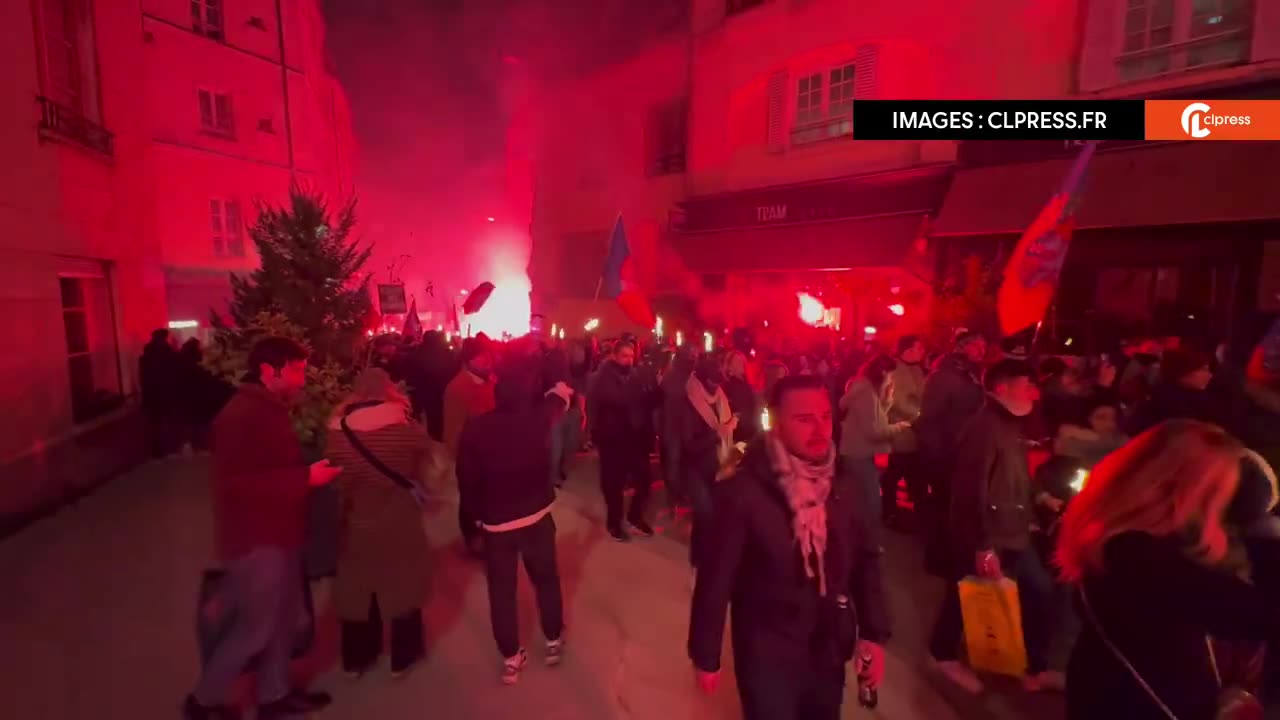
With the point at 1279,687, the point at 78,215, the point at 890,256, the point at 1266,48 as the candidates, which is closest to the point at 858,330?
the point at 890,256

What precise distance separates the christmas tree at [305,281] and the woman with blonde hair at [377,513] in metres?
4.20

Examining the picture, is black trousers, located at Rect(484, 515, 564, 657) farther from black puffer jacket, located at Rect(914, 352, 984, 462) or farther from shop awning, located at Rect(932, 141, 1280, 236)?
shop awning, located at Rect(932, 141, 1280, 236)

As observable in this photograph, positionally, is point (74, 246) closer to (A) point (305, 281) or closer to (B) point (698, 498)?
(A) point (305, 281)

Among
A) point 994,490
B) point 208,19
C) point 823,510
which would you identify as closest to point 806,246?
point 994,490

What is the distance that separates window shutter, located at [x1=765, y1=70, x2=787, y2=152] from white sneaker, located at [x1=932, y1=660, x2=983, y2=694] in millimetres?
12265

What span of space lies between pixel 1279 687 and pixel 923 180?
11006 mm

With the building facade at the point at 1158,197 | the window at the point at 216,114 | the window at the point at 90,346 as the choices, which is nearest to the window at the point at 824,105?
the building facade at the point at 1158,197

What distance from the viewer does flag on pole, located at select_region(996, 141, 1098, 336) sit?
7.18 m

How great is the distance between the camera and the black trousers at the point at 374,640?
4023 millimetres

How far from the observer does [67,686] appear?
A: 4023 millimetres

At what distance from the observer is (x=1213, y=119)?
9.45m

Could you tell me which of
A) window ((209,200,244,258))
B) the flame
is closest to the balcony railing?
the flame

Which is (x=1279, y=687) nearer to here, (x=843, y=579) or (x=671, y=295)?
(x=843, y=579)

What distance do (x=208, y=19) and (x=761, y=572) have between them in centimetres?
2438
